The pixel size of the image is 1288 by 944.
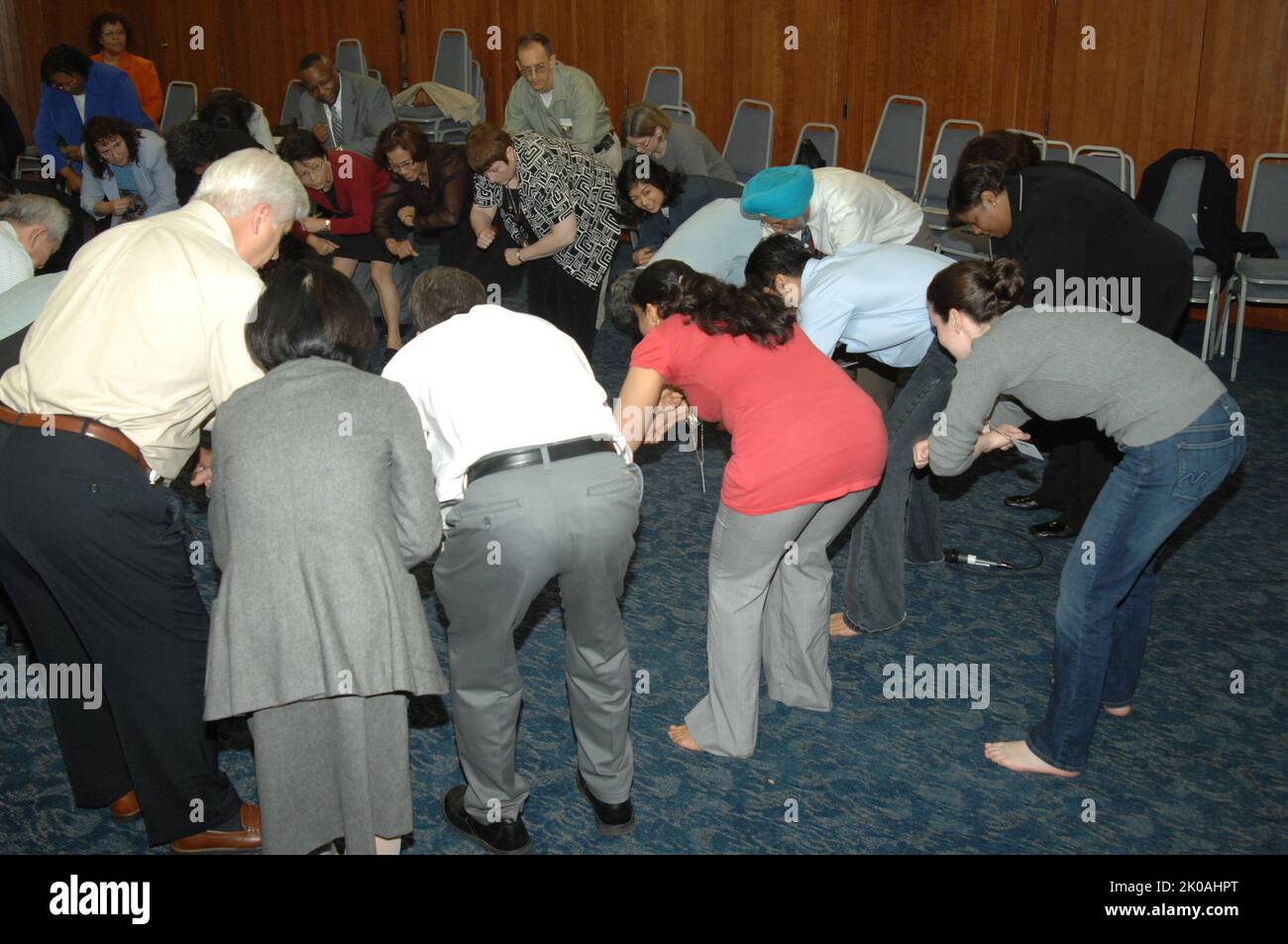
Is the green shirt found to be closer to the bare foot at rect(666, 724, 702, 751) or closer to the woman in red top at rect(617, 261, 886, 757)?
the woman in red top at rect(617, 261, 886, 757)

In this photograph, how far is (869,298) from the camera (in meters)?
3.41

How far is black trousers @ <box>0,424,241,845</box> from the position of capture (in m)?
2.49

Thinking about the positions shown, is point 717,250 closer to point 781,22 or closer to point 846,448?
point 846,448

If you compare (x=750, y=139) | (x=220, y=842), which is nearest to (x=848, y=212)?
(x=220, y=842)

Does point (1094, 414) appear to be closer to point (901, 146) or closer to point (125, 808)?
point (125, 808)

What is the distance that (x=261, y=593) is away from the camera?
2.28 metres

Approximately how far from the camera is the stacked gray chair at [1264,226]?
6.16 meters

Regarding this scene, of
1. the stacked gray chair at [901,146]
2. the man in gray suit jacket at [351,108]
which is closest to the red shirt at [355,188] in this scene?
the man in gray suit jacket at [351,108]

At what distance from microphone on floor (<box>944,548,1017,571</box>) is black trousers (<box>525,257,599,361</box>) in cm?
191

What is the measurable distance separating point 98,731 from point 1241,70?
22.4 feet

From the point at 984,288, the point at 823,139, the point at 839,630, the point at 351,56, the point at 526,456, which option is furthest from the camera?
the point at 351,56

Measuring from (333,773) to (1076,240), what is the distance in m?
2.95

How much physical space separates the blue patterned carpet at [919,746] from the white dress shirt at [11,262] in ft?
4.27

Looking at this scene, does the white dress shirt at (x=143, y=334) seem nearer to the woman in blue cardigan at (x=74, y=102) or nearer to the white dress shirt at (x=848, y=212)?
the white dress shirt at (x=848, y=212)
